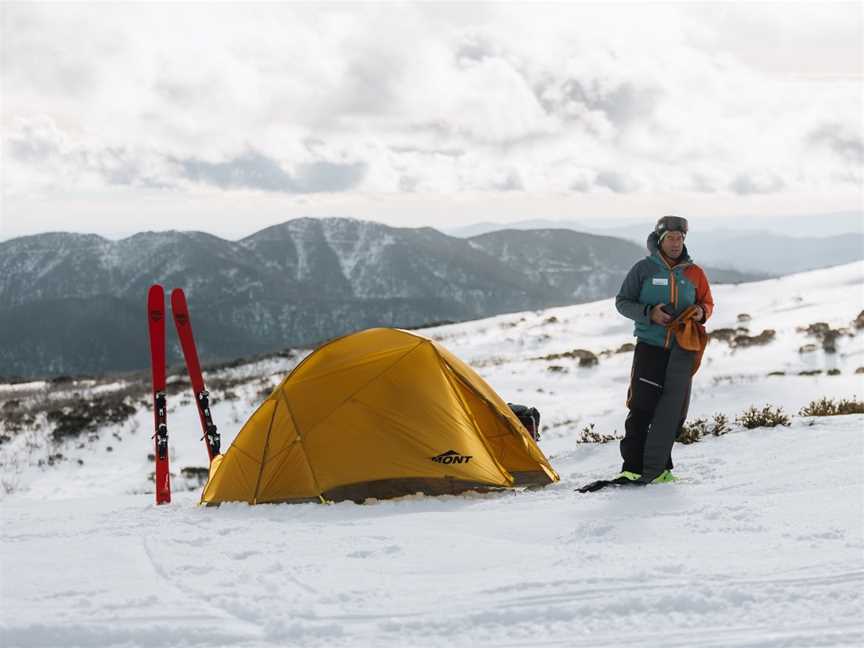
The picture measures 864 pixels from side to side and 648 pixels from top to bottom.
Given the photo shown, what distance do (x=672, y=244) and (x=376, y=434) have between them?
3.45 metres

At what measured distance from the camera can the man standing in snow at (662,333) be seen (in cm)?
599

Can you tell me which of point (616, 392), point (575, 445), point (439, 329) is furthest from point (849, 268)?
point (575, 445)

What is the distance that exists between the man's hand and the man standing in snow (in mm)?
22

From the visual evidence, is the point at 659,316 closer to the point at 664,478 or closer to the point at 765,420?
the point at 664,478

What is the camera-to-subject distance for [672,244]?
5.96 m

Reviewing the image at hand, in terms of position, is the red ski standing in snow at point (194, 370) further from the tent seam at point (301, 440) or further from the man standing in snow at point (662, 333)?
the man standing in snow at point (662, 333)

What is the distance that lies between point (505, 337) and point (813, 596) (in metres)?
27.1

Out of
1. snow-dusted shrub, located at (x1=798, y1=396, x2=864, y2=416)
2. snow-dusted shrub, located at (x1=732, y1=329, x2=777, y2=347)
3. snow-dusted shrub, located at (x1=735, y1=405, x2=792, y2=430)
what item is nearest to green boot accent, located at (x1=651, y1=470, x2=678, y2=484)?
snow-dusted shrub, located at (x1=735, y1=405, x2=792, y2=430)

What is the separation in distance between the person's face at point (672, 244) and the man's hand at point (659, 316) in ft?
1.74

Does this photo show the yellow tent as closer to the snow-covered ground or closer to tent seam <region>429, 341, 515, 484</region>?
tent seam <region>429, 341, 515, 484</region>

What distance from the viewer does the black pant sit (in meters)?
6.12

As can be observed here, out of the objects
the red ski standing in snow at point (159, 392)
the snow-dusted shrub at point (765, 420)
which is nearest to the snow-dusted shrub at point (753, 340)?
the snow-dusted shrub at point (765, 420)

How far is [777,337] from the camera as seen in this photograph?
18.7 metres

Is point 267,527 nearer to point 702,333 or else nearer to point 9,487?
point 702,333
